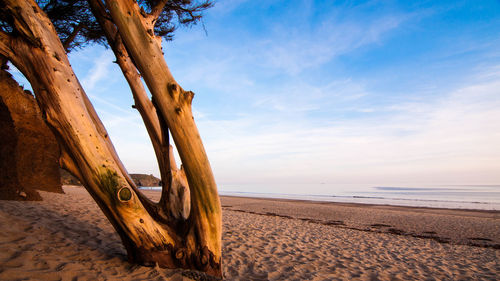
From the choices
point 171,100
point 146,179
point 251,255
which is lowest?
point 251,255

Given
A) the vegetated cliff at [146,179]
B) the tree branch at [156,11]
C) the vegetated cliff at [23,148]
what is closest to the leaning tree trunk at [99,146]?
the tree branch at [156,11]

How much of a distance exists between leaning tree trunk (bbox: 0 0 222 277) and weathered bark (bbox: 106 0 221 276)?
0.01 m

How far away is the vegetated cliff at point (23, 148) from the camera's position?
586 cm

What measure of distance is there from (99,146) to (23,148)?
7481 millimetres

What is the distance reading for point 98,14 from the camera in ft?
11.1

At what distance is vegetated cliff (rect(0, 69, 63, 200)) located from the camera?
231 inches

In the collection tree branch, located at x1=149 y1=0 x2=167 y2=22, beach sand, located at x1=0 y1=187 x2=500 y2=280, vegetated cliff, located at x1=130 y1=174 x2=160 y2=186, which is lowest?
beach sand, located at x1=0 y1=187 x2=500 y2=280

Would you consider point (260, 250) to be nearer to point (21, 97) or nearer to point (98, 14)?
point (98, 14)

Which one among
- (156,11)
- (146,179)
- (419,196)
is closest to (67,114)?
(156,11)

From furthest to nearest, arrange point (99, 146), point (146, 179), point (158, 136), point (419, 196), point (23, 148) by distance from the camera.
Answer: point (146, 179) → point (419, 196) → point (23, 148) → point (158, 136) → point (99, 146)

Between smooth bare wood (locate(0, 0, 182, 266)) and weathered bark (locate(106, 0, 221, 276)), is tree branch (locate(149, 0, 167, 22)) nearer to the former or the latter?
weathered bark (locate(106, 0, 221, 276))

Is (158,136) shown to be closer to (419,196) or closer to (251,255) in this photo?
(251,255)

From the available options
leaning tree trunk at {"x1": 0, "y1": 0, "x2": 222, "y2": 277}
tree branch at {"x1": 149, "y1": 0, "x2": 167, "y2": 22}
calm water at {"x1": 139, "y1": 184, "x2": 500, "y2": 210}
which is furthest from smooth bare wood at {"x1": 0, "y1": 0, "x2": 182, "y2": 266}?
calm water at {"x1": 139, "y1": 184, "x2": 500, "y2": 210}

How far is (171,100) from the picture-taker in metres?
2.80
